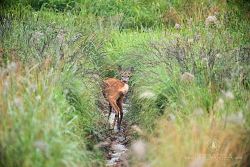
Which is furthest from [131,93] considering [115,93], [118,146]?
[118,146]

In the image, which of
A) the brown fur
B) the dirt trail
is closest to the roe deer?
the brown fur

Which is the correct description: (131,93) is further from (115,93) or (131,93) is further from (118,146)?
(118,146)

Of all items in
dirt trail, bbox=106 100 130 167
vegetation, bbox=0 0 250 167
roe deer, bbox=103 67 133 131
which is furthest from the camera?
roe deer, bbox=103 67 133 131

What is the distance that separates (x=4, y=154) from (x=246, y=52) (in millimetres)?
4418

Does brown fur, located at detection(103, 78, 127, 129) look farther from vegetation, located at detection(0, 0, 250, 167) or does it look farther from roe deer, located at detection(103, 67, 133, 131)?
vegetation, located at detection(0, 0, 250, 167)

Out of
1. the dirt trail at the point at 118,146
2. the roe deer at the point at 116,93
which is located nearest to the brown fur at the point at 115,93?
the roe deer at the point at 116,93

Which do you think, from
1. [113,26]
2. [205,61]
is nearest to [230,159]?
[205,61]

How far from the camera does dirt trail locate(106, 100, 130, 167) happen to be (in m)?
7.11

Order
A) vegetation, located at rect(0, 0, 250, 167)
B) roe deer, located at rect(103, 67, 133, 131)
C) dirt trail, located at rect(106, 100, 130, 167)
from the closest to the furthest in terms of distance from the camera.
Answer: vegetation, located at rect(0, 0, 250, 167), dirt trail, located at rect(106, 100, 130, 167), roe deer, located at rect(103, 67, 133, 131)

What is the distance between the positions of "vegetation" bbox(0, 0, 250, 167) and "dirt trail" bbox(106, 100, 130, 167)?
192 mm

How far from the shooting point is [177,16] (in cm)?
1488

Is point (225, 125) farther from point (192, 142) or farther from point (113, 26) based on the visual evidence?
point (113, 26)

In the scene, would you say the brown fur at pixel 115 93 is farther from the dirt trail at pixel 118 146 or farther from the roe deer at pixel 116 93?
the dirt trail at pixel 118 146

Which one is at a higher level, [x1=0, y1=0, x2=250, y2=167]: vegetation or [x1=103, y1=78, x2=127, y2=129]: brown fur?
[x1=0, y1=0, x2=250, y2=167]: vegetation
